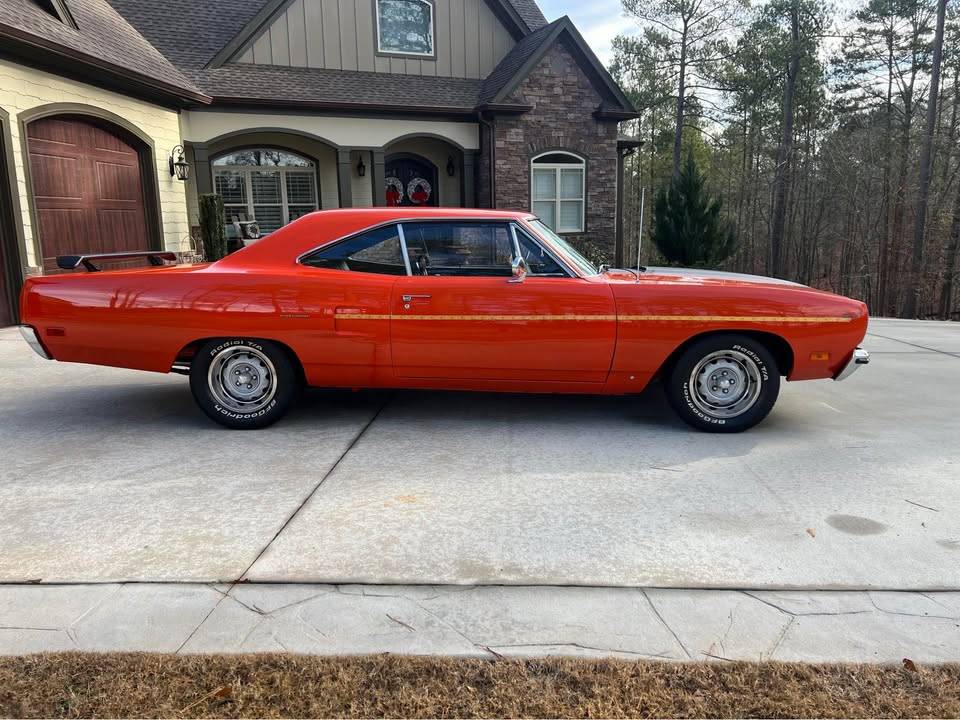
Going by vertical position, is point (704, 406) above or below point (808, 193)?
below

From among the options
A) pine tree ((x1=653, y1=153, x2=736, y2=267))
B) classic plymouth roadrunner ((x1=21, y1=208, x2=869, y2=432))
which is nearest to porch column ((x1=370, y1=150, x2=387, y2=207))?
pine tree ((x1=653, y1=153, x2=736, y2=267))

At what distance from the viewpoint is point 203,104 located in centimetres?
1422

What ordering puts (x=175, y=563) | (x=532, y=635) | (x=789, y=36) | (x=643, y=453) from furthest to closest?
(x=789, y=36) → (x=643, y=453) → (x=175, y=563) → (x=532, y=635)

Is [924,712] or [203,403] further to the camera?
[203,403]

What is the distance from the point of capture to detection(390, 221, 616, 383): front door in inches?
201

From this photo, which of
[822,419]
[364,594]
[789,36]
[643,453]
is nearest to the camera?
[364,594]

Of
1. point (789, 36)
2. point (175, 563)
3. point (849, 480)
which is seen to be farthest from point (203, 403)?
point (789, 36)

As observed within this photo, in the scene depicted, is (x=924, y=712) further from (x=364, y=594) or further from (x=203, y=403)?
(x=203, y=403)

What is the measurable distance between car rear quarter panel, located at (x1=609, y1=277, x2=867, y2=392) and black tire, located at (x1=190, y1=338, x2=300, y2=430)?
2284 mm

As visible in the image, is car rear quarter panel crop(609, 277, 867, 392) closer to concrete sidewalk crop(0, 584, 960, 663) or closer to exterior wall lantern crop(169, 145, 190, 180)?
concrete sidewalk crop(0, 584, 960, 663)

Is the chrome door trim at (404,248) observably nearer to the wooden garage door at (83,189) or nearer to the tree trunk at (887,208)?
the wooden garage door at (83,189)

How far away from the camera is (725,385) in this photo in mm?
5258

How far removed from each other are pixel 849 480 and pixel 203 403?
13.6 ft

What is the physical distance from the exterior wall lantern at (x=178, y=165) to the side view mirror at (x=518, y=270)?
10.4 m
